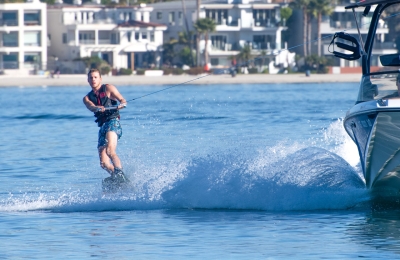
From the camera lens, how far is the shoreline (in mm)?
67188

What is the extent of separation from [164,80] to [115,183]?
55.4 meters

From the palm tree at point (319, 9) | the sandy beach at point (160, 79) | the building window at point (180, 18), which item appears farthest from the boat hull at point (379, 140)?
the building window at point (180, 18)

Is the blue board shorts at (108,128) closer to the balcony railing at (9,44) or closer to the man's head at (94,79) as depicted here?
the man's head at (94,79)

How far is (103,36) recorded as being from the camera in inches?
3221

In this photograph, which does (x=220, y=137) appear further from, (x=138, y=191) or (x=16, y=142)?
(x=138, y=191)

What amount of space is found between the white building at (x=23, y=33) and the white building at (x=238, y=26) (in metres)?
12.1

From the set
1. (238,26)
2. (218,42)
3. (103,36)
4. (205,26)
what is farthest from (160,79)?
(103,36)

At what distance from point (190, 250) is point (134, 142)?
40.5ft

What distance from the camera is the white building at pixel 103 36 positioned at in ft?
262

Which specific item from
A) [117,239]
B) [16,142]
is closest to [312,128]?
[16,142]

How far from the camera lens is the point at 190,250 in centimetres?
917

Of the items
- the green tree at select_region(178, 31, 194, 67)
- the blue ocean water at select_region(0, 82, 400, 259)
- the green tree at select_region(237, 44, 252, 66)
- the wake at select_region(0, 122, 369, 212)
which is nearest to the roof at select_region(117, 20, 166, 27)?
the green tree at select_region(178, 31, 194, 67)

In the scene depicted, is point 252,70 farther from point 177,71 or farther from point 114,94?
point 114,94

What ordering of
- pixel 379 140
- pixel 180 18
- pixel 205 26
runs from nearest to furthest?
1. pixel 379 140
2. pixel 205 26
3. pixel 180 18
